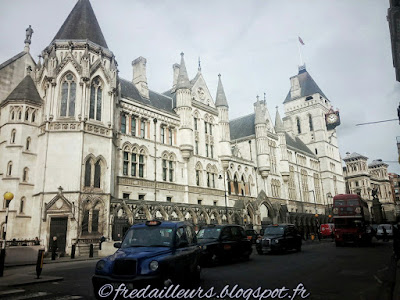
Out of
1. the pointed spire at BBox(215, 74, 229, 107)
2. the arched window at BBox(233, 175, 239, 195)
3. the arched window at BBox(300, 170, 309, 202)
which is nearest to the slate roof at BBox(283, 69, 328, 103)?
the arched window at BBox(300, 170, 309, 202)

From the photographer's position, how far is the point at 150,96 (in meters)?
37.2

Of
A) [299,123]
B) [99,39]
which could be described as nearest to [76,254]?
[99,39]

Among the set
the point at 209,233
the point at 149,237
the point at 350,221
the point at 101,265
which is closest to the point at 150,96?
the point at 350,221

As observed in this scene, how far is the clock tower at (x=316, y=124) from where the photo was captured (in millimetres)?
75562

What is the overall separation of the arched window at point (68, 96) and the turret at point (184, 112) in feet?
43.4

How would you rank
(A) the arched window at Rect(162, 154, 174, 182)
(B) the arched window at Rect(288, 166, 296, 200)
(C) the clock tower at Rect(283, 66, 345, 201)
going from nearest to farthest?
1. (A) the arched window at Rect(162, 154, 174, 182)
2. (B) the arched window at Rect(288, 166, 296, 200)
3. (C) the clock tower at Rect(283, 66, 345, 201)

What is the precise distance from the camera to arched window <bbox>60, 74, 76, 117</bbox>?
25.8m

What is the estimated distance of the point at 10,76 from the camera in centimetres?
2939

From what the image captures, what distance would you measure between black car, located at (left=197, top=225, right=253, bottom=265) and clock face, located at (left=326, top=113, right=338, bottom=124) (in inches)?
2811

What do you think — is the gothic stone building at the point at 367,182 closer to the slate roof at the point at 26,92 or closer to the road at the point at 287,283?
the slate roof at the point at 26,92

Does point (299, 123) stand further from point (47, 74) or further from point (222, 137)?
point (47, 74)

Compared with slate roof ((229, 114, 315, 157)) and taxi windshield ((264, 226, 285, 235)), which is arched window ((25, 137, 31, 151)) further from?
slate roof ((229, 114, 315, 157))

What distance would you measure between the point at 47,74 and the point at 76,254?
1540 cm

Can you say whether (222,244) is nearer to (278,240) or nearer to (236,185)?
(278,240)
